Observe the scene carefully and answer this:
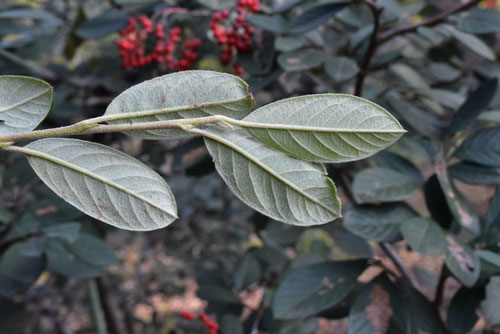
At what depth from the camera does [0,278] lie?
1.08 meters

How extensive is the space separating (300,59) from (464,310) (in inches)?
23.6

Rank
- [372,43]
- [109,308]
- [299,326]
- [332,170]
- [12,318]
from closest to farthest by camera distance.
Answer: [372,43] → [332,170] → [12,318] → [299,326] → [109,308]

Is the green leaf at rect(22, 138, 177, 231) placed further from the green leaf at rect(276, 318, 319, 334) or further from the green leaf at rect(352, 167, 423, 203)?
the green leaf at rect(276, 318, 319, 334)

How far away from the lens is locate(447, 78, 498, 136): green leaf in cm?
89

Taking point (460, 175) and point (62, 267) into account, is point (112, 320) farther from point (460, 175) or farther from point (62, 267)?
point (460, 175)

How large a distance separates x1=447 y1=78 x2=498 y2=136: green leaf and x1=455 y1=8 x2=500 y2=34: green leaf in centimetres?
13

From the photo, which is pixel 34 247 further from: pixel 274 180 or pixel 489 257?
pixel 489 257

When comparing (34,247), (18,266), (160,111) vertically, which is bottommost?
(18,266)

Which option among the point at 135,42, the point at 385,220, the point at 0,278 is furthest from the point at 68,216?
the point at 385,220

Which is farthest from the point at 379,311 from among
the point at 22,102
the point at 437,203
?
the point at 22,102

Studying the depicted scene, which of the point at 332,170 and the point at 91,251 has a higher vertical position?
the point at 332,170

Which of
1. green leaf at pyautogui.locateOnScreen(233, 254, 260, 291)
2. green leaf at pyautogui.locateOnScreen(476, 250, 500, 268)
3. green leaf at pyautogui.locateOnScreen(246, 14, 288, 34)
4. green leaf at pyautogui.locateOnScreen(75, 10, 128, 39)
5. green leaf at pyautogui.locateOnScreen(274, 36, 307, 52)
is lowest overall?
green leaf at pyautogui.locateOnScreen(233, 254, 260, 291)

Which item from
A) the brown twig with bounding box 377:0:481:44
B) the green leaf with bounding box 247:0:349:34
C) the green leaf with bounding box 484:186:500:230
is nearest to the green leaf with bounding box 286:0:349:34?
the green leaf with bounding box 247:0:349:34

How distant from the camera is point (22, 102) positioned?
448 mm
